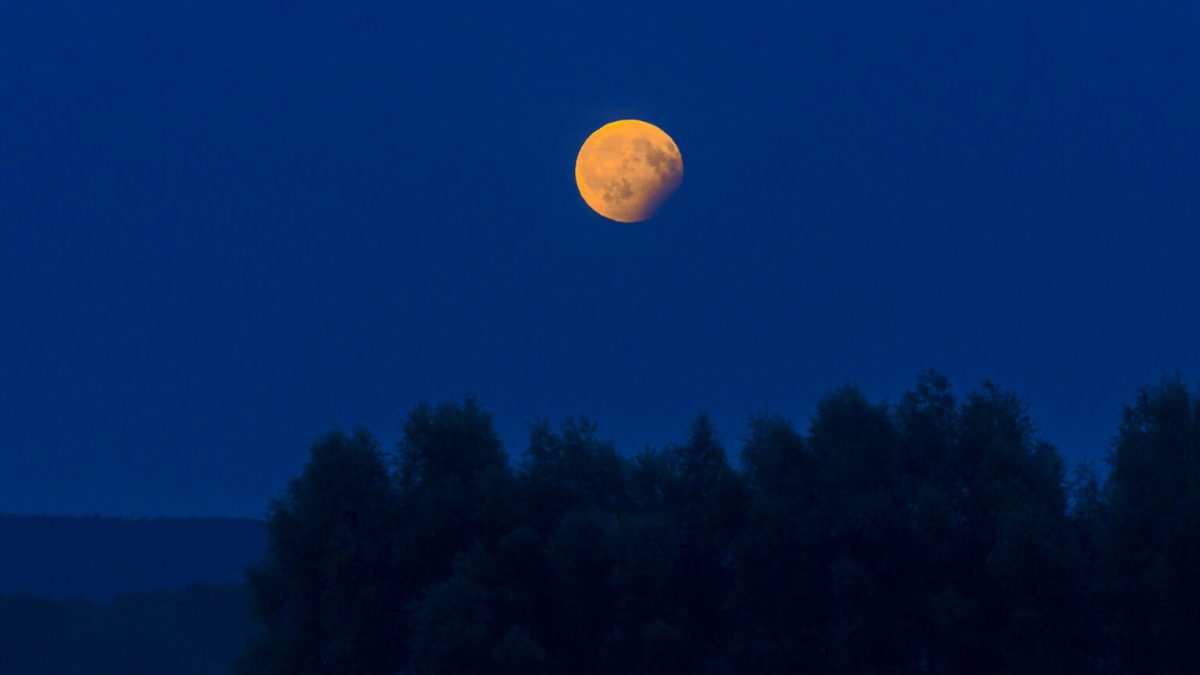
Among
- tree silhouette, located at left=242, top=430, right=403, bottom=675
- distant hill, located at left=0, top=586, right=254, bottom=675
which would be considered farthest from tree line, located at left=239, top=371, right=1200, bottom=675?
distant hill, located at left=0, top=586, right=254, bottom=675

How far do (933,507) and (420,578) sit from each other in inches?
644

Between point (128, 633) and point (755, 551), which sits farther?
point (128, 633)

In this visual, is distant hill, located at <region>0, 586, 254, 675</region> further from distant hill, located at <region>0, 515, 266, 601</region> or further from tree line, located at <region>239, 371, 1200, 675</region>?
tree line, located at <region>239, 371, 1200, 675</region>

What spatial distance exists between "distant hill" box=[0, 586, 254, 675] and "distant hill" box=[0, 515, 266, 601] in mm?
1986

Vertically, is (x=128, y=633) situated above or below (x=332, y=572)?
above

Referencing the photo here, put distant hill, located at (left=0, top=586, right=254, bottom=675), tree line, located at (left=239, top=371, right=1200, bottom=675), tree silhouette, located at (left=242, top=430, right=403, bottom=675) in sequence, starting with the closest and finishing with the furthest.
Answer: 1. tree line, located at (left=239, top=371, right=1200, bottom=675)
2. tree silhouette, located at (left=242, top=430, right=403, bottom=675)
3. distant hill, located at (left=0, top=586, right=254, bottom=675)

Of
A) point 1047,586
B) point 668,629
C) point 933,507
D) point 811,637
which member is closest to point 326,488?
point 668,629

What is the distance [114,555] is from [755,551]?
87.0 meters

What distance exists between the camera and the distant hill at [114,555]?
107688mm

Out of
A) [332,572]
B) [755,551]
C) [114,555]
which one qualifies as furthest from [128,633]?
[755,551]

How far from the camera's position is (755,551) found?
37500mm

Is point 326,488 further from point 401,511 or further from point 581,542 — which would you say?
point 581,542

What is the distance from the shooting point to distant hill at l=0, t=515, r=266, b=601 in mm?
107688

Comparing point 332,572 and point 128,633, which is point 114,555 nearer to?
point 128,633
